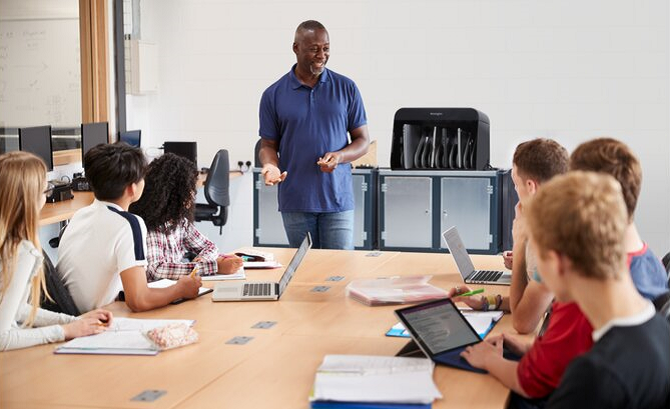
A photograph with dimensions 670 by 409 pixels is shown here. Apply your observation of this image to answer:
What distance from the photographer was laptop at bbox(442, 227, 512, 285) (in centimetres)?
340

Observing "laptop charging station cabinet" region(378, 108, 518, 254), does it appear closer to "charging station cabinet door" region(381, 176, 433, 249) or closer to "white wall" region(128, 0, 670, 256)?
"charging station cabinet door" region(381, 176, 433, 249)

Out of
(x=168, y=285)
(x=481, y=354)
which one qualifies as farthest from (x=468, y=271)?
(x=481, y=354)

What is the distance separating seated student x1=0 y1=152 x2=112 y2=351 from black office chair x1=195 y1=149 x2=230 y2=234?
4.47 meters

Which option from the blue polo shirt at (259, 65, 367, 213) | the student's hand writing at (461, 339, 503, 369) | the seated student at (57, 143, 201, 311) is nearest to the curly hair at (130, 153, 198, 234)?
the seated student at (57, 143, 201, 311)

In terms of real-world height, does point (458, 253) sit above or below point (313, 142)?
below

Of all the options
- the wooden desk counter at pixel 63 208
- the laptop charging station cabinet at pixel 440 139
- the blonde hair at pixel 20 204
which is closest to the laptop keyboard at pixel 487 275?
the blonde hair at pixel 20 204

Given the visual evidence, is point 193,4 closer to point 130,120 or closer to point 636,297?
point 130,120

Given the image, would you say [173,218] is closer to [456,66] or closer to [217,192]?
[217,192]

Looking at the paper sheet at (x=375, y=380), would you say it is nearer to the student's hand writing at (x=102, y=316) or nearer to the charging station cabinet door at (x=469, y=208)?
the student's hand writing at (x=102, y=316)

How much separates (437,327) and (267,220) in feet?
16.0

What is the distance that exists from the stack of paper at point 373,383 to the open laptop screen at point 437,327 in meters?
0.06

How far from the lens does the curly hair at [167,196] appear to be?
3.61 metres

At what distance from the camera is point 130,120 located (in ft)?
26.3

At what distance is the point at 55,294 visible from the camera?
2.87 metres
